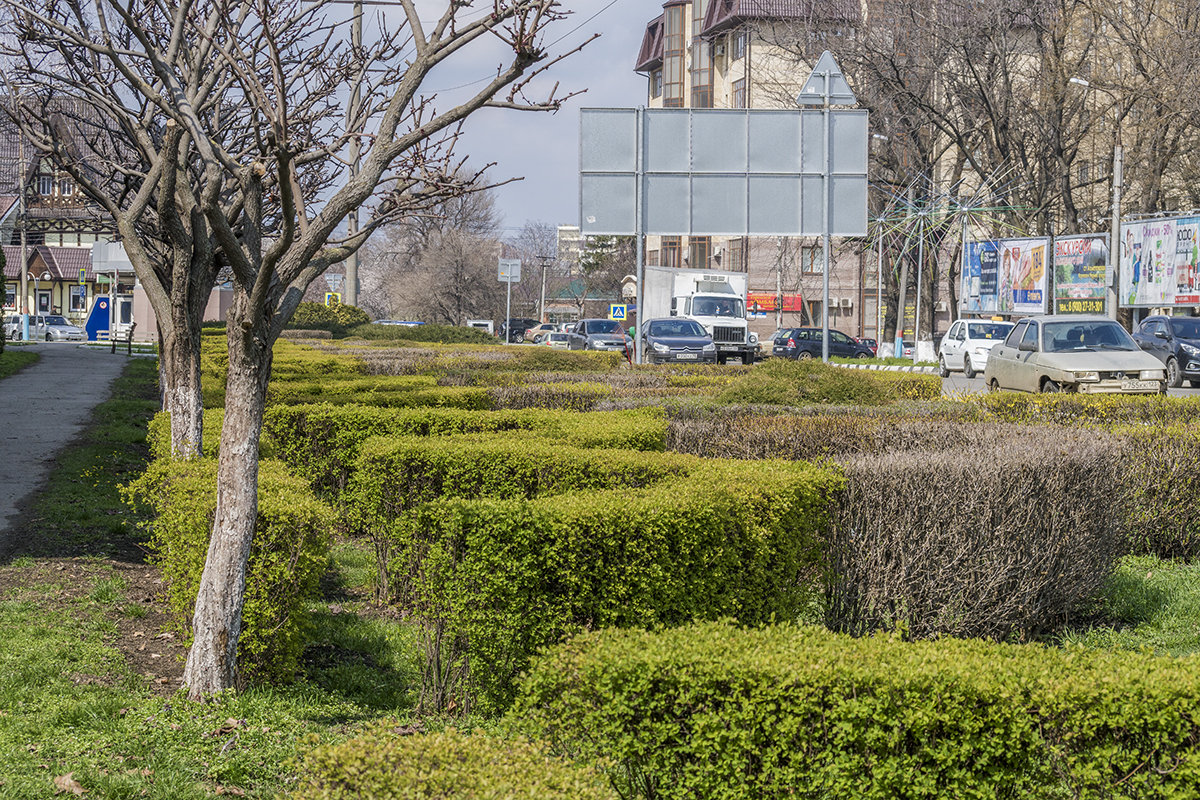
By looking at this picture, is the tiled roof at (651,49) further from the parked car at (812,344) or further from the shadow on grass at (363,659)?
the shadow on grass at (363,659)

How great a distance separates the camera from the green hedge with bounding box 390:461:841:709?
5426 mm

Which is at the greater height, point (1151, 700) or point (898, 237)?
point (898, 237)

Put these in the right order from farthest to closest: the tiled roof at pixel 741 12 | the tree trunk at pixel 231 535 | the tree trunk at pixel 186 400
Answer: the tiled roof at pixel 741 12
the tree trunk at pixel 186 400
the tree trunk at pixel 231 535

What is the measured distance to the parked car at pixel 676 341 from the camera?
107ft

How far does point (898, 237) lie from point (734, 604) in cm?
4972

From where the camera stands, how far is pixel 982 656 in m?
4.05

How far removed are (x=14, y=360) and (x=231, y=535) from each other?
2837 cm

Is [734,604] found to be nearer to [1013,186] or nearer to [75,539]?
[75,539]

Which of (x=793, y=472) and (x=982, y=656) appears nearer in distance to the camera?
(x=982, y=656)

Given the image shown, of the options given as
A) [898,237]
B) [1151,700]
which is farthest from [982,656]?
[898,237]

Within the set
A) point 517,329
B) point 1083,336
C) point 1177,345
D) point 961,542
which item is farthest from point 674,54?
point 961,542

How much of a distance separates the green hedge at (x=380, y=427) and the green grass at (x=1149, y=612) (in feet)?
10.3

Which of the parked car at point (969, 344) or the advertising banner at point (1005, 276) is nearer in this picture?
the parked car at point (969, 344)

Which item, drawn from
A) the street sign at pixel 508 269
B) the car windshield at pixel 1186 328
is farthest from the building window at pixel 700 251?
the car windshield at pixel 1186 328
